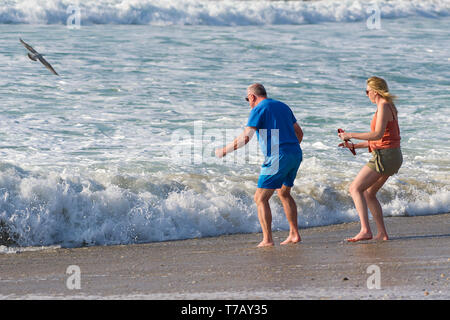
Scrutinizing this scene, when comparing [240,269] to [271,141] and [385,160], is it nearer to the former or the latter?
[271,141]

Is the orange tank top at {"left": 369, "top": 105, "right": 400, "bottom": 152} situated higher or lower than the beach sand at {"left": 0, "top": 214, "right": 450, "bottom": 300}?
higher

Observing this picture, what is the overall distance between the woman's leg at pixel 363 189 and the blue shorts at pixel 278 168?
583mm

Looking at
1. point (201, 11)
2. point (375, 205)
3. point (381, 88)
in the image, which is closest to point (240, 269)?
point (375, 205)

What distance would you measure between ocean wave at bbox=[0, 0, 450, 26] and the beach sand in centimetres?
1660

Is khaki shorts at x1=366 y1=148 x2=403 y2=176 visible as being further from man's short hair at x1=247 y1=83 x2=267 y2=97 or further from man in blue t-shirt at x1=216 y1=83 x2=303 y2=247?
man's short hair at x1=247 y1=83 x2=267 y2=97

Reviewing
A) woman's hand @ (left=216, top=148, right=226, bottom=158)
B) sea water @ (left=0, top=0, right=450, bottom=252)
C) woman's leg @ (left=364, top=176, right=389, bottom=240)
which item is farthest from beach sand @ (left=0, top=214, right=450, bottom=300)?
woman's hand @ (left=216, top=148, right=226, bottom=158)

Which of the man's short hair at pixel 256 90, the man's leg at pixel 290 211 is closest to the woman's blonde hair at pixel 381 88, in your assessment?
the man's short hair at pixel 256 90

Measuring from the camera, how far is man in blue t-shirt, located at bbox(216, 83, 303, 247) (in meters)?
6.29

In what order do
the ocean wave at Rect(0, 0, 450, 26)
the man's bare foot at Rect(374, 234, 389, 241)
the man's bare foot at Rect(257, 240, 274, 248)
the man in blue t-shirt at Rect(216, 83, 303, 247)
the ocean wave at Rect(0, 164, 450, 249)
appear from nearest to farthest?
the man in blue t-shirt at Rect(216, 83, 303, 247) → the man's bare foot at Rect(257, 240, 274, 248) → the man's bare foot at Rect(374, 234, 389, 241) → the ocean wave at Rect(0, 164, 450, 249) → the ocean wave at Rect(0, 0, 450, 26)

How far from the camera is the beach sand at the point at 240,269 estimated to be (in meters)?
4.89

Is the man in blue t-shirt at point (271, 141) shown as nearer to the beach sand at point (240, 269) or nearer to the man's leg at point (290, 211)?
the man's leg at point (290, 211)

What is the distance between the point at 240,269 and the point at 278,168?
3.72 feet

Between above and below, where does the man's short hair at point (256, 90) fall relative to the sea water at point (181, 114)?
above
